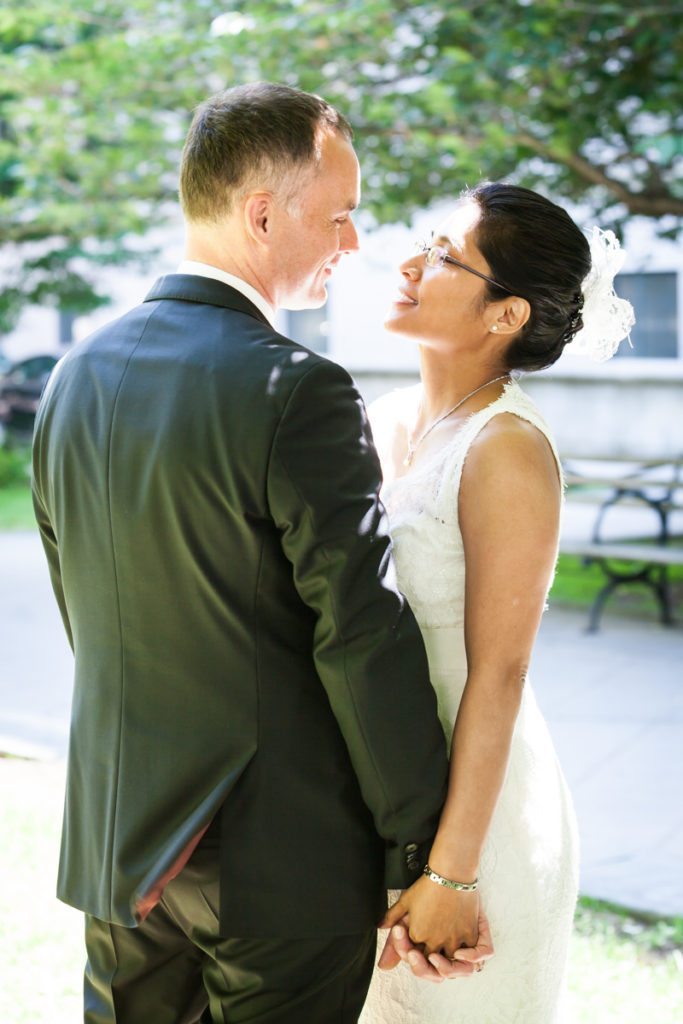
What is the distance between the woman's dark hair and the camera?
8.00 ft

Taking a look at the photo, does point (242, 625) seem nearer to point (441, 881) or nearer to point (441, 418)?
point (441, 881)

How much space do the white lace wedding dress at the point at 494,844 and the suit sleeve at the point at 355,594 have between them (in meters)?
0.34

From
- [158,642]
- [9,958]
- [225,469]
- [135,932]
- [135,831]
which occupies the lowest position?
[9,958]

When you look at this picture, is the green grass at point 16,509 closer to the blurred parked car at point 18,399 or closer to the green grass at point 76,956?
the blurred parked car at point 18,399

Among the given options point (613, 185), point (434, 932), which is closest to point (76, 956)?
point (434, 932)

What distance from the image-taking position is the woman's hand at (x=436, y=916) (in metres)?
2.05

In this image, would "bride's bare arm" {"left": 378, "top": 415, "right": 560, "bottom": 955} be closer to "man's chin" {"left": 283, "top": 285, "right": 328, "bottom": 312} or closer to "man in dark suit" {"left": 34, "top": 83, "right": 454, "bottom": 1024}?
"man in dark suit" {"left": 34, "top": 83, "right": 454, "bottom": 1024}

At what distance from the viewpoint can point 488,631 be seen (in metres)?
2.16

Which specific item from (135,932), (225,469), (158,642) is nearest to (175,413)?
(225,469)

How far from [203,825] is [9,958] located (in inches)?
95.4

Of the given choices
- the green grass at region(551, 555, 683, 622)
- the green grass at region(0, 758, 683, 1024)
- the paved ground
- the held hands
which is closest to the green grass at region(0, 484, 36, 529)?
the paved ground

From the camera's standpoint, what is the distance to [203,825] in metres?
1.95

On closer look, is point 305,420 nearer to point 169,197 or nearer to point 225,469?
point 225,469

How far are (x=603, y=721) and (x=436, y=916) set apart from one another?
5.07 metres
